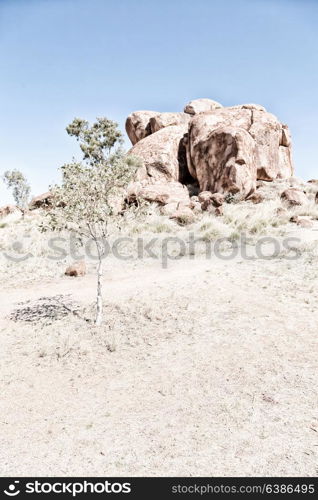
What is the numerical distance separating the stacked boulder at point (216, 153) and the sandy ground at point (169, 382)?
41.8 ft

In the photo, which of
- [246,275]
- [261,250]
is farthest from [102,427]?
[261,250]

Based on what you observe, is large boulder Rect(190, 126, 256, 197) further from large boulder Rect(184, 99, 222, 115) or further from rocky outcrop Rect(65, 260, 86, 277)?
rocky outcrop Rect(65, 260, 86, 277)

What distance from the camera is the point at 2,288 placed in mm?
12109

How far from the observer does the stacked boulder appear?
23609 mm

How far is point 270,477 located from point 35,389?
4.31m

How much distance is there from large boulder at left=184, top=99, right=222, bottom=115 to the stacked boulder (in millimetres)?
3053

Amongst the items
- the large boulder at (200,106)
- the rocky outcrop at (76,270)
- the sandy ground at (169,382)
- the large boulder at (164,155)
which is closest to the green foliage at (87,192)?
the sandy ground at (169,382)

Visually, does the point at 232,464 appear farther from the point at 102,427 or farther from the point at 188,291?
the point at 188,291

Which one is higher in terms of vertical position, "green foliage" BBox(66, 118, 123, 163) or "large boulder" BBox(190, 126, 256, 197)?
"green foliage" BBox(66, 118, 123, 163)

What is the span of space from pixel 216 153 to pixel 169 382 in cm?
2073

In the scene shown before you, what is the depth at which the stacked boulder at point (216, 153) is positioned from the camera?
930 inches

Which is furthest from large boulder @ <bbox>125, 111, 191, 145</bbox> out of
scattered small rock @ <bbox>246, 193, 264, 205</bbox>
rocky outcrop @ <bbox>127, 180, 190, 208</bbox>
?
scattered small rock @ <bbox>246, 193, 264, 205</bbox>
